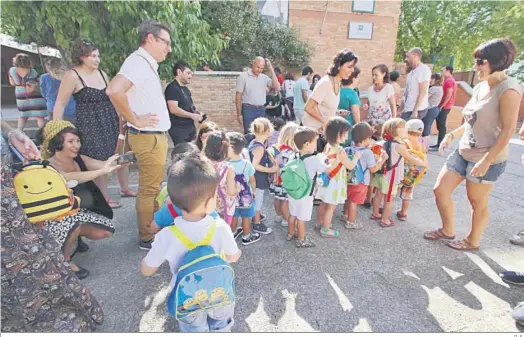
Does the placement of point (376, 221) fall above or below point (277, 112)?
below

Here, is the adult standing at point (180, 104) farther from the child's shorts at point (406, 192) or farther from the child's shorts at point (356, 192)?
the child's shorts at point (406, 192)

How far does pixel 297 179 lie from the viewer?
277cm

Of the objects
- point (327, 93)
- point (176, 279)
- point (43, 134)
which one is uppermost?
point (327, 93)

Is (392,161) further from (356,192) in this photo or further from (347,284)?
(347,284)

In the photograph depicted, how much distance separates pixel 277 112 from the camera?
23.0 feet

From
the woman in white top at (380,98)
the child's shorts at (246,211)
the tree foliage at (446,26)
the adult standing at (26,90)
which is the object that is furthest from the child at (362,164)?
the tree foliage at (446,26)

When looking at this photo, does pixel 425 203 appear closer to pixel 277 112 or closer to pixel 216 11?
pixel 277 112

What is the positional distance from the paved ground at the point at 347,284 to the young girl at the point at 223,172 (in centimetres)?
52

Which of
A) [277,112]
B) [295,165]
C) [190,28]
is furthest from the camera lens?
[277,112]

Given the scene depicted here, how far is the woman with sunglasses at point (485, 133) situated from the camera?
2408 mm

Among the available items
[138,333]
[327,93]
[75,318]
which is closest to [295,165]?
[327,93]

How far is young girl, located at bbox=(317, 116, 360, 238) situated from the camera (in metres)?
2.92

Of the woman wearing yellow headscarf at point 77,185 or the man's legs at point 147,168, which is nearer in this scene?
the woman wearing yellow headscarf at point 77,185

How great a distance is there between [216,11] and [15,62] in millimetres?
6117
